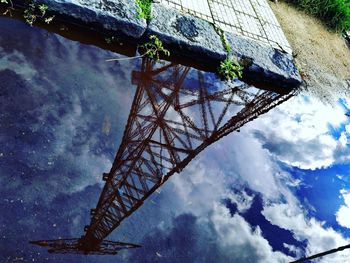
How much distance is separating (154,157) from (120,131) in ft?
1.47

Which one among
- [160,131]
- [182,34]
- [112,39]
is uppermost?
[182,34]

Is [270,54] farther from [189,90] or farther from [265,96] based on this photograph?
[189,90]

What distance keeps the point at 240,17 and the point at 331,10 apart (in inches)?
128

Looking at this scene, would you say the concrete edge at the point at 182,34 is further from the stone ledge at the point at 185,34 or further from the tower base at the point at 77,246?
the tower base at the point at 77,246

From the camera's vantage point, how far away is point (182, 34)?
4785 millimetres

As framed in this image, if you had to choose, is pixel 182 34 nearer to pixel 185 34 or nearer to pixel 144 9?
pixel 185 34

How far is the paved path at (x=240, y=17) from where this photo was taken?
17.6 feet

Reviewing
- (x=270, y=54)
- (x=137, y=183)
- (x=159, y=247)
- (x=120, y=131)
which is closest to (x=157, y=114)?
(x=120, y=131)

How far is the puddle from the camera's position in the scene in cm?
292

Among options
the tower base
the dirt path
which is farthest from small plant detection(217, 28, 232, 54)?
the tower base

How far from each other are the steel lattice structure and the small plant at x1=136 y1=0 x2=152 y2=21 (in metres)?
0.58

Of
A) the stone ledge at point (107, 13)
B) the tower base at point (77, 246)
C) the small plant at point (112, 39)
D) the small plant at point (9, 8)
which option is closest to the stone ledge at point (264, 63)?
the stone ledge at point (107, 13)

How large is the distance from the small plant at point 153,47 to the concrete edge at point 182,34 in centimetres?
8

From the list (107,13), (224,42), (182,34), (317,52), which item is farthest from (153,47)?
(317,52)
